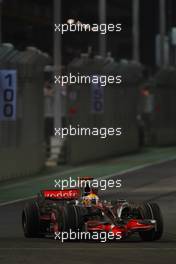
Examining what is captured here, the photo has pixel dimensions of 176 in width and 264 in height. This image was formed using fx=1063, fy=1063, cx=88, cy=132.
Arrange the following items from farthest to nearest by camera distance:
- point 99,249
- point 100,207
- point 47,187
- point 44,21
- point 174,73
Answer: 1. point 44,21
2. point 174,73
3. point 47,187
4. point 100,207
5. point 99,249

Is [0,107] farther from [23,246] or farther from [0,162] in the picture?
[23,246]

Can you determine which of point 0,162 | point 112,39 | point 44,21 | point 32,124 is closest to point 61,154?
point 32,124

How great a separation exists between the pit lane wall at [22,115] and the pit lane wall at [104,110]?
8.27 ft

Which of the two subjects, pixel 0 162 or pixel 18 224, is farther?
pixel 0 162

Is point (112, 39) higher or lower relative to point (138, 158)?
higher

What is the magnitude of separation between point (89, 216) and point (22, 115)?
15.6m

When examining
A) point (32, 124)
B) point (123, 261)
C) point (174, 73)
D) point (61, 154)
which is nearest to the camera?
point (123, 261)

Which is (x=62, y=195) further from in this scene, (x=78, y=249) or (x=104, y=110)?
(x=104, y=110)

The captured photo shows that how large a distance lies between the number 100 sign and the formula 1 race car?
487 inches

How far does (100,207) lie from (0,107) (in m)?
13.2

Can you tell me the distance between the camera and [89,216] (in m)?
14.5

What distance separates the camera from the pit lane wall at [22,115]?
27.8 meters

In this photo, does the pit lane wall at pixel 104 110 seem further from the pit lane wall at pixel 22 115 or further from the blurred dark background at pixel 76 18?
the blurred dark background at pixel 76 18

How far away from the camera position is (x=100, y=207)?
14500 mm
